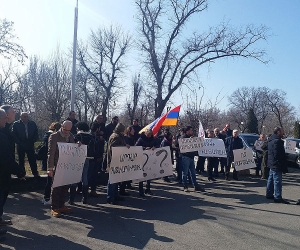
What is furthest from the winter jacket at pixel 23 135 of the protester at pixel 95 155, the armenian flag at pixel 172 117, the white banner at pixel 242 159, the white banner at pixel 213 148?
the white banner at pixel 242 159

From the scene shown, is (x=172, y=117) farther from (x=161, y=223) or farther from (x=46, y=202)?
(x=161, y=223)

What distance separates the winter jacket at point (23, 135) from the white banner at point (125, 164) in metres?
2.70

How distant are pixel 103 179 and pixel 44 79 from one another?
1062 inches

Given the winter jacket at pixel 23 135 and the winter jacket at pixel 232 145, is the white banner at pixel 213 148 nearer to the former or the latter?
the winter jacket at pixel 232 145

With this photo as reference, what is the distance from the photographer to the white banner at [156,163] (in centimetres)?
913

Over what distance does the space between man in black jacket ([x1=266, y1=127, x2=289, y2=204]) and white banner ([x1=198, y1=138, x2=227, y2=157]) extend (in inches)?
143

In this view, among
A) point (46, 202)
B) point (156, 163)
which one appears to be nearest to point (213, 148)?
point (156, 163)

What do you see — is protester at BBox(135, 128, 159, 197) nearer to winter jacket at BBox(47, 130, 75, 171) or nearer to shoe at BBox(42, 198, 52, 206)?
shoe at BBox(42, 198, 52, 206)

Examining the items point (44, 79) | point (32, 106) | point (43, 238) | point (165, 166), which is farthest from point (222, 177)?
point (32, 106)

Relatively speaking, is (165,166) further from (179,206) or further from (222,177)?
(222,177)

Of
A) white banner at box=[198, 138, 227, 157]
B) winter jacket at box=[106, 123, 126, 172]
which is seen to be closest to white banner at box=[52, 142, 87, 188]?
winter jacket at box=[106, 123, 126, 172]

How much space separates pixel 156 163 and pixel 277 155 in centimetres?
333

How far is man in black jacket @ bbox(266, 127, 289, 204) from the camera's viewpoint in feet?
27.4

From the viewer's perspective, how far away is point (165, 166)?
9.63 m
